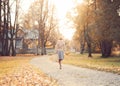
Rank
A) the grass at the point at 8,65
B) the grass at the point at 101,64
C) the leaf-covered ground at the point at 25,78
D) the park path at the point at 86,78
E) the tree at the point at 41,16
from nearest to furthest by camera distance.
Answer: the park path at the point at 86,78
the leaf-covered ground at the point at 25,78
the grass at the point at 101,64
the grass at the point at 8,65
the tree at the point at 41,16

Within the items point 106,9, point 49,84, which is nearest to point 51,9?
point 106,9

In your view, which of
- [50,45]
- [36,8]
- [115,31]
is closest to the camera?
[115,31]

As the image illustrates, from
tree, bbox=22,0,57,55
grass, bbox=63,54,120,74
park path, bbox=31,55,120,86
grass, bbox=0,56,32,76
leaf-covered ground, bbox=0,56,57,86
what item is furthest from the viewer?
tree, bbox=22,0,57,55

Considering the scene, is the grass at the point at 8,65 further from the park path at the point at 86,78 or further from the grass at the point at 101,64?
the grass at the point at 101,64

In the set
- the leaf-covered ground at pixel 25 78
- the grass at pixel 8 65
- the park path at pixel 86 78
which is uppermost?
the park path at pixel 86 78

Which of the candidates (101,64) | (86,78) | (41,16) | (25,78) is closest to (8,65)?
(101,64)

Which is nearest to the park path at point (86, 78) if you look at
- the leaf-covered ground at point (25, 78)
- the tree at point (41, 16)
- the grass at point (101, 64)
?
the leaf-covered ground at point (25, 78)

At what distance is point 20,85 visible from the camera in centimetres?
1423

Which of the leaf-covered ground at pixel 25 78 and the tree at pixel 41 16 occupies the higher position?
the tree at pixel 41 16

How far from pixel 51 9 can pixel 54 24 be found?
592 centimetres

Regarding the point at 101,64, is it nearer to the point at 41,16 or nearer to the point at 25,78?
the point at 25,78

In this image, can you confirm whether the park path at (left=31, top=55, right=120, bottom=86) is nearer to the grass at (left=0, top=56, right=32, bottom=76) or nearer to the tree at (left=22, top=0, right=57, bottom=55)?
the grass at (left=0, top=56, right=32, bottom=76)

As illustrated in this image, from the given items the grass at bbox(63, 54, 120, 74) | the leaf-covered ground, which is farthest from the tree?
the leaf-covered ground

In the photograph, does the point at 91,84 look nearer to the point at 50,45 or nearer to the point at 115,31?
A: the point at 115,31
